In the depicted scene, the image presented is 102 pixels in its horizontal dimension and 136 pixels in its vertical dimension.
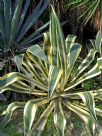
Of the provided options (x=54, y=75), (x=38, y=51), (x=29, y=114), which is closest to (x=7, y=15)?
(x=38, y=51)

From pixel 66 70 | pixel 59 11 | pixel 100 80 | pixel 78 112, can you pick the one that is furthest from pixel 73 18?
pixel 78 112

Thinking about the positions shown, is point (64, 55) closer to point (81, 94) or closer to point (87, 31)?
point (81, 94)

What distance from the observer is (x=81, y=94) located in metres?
2.58

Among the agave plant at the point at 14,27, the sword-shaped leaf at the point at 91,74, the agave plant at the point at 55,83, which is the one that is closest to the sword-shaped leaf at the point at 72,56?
the agave plant at the point at 55,83

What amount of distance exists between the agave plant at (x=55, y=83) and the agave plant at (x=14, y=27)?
12.1 inches

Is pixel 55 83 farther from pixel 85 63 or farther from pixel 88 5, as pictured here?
pixel 88 5

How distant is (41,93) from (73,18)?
118cm

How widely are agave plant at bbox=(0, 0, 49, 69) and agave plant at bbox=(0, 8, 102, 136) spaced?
306 mm

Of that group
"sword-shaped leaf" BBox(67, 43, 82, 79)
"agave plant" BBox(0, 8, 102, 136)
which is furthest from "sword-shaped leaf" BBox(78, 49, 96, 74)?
"sword-shaped leaf" BBox(67, 43, 82, 79)

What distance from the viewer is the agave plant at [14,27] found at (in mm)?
3164

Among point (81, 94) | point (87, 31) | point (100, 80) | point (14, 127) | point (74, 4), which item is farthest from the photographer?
point (87, 31)

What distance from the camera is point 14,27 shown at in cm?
320

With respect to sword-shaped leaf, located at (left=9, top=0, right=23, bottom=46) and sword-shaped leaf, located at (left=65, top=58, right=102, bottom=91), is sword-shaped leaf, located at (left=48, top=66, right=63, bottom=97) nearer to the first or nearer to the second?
sword-shaped leaf, located at (left=65, top=58, right=102, bottom=91)

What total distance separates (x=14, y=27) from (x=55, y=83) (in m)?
0.94
